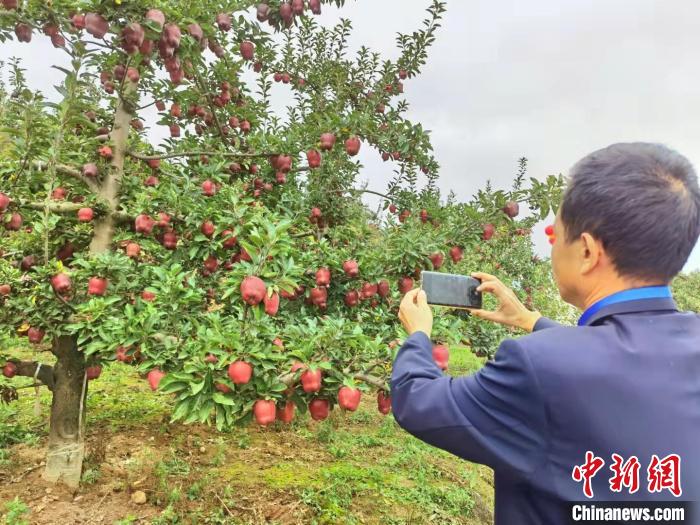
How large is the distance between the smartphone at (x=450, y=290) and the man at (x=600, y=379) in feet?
1.41

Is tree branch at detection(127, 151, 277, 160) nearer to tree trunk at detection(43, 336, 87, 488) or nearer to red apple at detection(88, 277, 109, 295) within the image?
red apple at detection(88, 277, 109, 295)

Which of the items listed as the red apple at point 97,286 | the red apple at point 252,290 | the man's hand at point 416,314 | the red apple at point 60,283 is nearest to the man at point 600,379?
the man's hand at point 416,314

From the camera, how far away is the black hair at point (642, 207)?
0.91 meters

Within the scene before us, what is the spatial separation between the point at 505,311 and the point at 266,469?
2.68 meters

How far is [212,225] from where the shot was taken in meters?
2.66

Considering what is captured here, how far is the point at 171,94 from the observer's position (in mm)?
3266

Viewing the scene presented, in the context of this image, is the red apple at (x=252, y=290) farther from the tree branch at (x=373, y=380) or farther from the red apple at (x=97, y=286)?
the red apple at (x=97, y=286)

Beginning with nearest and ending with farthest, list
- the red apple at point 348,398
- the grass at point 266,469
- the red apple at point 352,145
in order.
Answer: the red apple at point 348,398 → the red apple at point 352,145 → the grass at point 266,469

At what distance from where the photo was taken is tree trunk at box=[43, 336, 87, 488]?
119 inches

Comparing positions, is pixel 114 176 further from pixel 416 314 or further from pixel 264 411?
pixel 416 314

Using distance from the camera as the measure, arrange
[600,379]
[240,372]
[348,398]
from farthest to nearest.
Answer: [348,398] → [240,372] → [600,379]

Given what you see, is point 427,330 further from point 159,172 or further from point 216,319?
point 159,172

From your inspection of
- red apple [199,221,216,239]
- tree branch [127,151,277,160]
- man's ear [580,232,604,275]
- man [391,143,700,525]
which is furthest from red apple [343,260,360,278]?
man's ear [580,232,604,275]

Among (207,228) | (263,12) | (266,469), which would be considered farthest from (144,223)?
(266,469)
